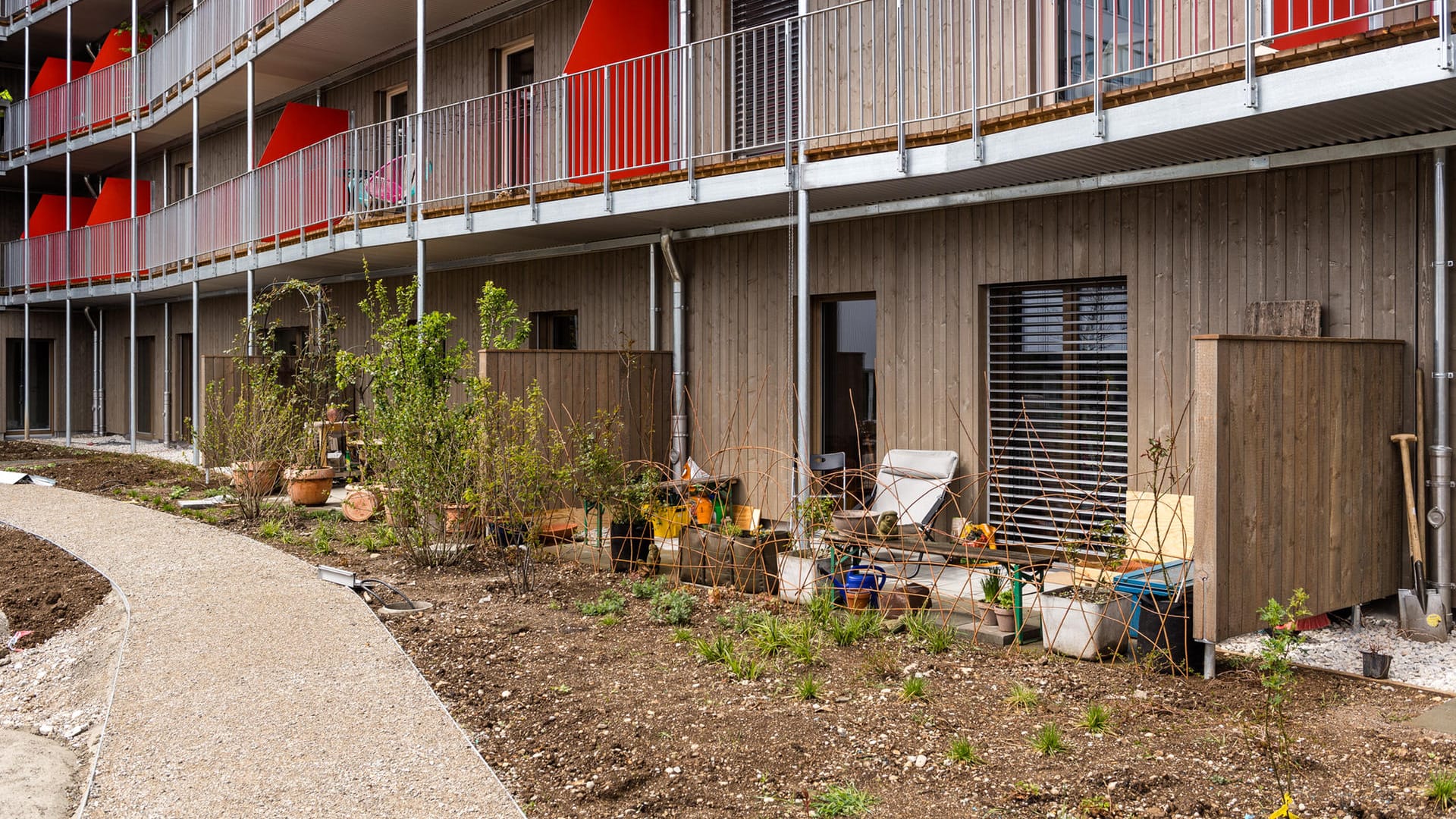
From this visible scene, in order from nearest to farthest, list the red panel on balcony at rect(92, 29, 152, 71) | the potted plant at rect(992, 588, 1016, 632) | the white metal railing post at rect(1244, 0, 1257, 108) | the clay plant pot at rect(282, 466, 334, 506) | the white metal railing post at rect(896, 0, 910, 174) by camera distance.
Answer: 1. the white metal railing post at rect(1244, 0, 1257, 108)
2. the potted plant at rect(992, 588, 1016, 632)
3. the white metal railing post at rect(896, 0, 910, 174)
4. the clay plant pot at rect(282, 466, 334, 506)
5. the red panel on balcony at rect(92, 29, 152, 71)

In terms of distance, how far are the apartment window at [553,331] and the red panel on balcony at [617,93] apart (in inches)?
105

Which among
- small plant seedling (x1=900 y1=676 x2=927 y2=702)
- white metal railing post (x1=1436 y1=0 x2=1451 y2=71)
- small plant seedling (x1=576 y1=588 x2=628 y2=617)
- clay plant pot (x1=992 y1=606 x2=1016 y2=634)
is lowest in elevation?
small plant seedling (x1=900 y1=676 x2=927 y2=702)

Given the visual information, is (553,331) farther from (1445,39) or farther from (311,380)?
(1445,39)

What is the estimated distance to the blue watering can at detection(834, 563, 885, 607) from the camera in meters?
6.79

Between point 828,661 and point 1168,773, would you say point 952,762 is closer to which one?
point 1168,773

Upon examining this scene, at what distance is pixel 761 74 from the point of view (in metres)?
10.6

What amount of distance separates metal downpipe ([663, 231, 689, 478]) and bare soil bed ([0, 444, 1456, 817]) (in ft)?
13.7

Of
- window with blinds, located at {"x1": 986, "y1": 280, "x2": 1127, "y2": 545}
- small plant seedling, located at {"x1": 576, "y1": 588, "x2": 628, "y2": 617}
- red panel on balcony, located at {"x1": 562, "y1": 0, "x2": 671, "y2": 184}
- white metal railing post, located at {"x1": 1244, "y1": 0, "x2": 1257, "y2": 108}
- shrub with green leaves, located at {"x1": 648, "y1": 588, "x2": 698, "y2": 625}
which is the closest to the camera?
white metal railing post, located at {"x1": 1244, "y1": 0, "x2": 1257, "y2": 108}

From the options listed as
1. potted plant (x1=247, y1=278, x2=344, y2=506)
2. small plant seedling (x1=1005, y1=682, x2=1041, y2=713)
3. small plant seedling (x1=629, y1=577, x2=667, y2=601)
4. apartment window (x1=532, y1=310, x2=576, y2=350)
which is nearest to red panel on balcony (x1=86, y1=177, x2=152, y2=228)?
potted plant (x1=247, y1=278, x2=344, y2=506)

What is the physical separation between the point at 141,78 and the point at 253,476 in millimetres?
12682

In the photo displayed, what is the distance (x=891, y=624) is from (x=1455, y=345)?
3.54m

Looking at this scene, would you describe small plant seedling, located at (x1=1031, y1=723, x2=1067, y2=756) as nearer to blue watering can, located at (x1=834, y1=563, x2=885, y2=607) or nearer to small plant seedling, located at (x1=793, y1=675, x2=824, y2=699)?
small plant seedling, located at (x1=793, y1=675, x2=824, y2=699)

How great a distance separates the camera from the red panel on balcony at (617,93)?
10.1 m

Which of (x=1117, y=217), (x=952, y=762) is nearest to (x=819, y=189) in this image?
(x=1117, y=217)
